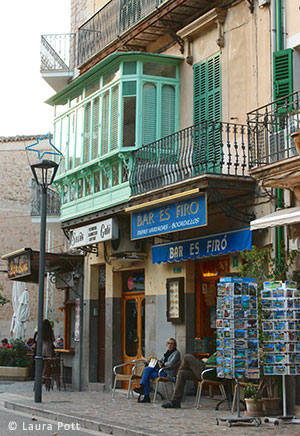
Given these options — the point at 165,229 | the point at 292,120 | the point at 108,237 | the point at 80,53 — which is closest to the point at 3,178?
the point at 80,53

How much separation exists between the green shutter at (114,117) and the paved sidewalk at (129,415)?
6.02 metres

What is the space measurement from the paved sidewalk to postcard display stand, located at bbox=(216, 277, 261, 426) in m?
0.71

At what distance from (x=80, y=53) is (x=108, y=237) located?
265 inches

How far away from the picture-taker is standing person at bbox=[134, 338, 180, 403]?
15.7 m

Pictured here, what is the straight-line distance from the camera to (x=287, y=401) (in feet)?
44.0

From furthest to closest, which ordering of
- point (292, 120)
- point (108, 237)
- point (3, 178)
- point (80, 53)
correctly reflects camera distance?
point (3, 178), point (80, 53), point (108, 237), point (292, 120)

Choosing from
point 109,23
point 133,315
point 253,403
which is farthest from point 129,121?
point 253,403

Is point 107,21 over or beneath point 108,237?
over

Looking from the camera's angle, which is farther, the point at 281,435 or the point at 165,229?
the point at 165,229

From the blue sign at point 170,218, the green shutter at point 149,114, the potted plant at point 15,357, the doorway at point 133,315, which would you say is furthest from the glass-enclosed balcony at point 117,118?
the potted plant at point 15,357

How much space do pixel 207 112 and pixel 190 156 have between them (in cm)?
145

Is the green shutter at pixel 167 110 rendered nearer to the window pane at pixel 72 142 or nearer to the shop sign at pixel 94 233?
the shop sign at pixel 94 233

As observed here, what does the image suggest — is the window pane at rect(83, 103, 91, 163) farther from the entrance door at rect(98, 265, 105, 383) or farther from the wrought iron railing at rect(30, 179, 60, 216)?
the wrought iron railing at rect(30, 179, 60, 216)

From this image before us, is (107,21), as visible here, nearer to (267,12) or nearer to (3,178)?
(267,12)
